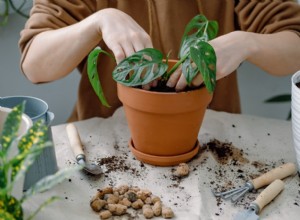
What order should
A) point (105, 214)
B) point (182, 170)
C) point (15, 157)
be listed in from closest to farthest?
1. point (15, 157)
2. point (105, 214)
3. point (182, 170)

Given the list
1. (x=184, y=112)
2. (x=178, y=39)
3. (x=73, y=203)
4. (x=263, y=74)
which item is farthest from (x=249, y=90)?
(x=73, y=203)

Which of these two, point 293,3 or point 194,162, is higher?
point 293,3

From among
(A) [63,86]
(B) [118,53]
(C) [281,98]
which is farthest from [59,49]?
(C) [281,98]

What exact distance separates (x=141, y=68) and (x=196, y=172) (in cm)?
20

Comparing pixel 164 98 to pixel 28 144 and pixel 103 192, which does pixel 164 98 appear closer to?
pixel 103 192

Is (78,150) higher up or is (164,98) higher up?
(164,98)

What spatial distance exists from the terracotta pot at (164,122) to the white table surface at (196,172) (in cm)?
2

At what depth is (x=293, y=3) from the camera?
3.27 feet

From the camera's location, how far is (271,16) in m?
1.00

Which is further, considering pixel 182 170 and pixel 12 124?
pixel 182 170

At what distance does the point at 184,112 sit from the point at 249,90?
32.9 inches

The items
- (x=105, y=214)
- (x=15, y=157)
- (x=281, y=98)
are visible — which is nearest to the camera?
(x=15, y=157)

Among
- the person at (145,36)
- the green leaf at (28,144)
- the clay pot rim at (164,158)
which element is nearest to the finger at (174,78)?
the person at (145,36)

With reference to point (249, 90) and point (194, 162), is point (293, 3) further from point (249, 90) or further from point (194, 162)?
point (249, 90)
